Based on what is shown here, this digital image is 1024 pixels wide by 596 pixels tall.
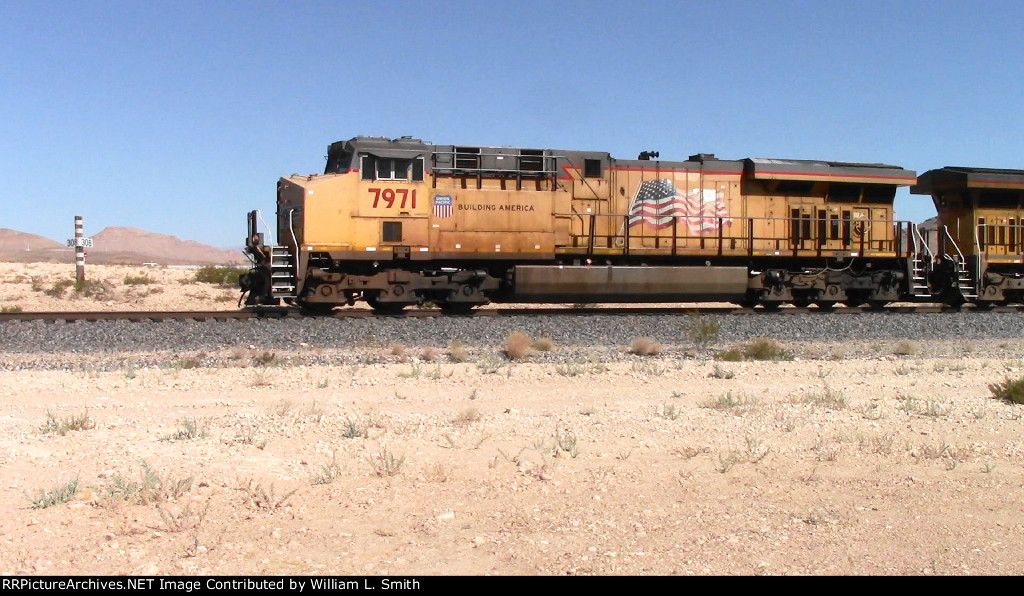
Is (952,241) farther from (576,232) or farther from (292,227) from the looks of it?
(292,227)

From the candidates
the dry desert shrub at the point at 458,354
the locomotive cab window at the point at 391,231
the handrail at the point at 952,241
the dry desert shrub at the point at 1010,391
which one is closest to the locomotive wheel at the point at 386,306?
the locomotive cab window at the point at 391,231

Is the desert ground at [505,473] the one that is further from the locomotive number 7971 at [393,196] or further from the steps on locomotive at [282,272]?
the locomotive number 7971 at [393,196]

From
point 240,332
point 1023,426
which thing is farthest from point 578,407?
point 240,332

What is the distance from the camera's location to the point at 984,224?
2103 cm

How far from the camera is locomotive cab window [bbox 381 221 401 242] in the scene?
1672cm

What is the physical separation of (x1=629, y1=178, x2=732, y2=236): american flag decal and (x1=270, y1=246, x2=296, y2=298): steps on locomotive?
7245mm

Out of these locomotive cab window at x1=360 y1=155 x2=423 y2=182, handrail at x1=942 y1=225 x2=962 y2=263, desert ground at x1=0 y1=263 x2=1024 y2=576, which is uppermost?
locomotive cab window at x1=360 y1=155 x2=423 y2=182

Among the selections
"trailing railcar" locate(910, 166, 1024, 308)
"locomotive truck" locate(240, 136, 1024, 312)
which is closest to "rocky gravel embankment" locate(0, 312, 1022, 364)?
"locomotive truck" locate(240, 136, 1024, 312)

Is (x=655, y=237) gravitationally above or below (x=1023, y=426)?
above

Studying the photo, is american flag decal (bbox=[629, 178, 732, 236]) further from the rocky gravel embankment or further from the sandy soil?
the sandy soil

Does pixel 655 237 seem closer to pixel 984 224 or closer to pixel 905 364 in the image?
pixel 905 364

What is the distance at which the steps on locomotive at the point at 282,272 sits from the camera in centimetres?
1591

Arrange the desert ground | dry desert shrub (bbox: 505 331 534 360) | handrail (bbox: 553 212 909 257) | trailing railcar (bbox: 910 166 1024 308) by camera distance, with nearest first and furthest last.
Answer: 1. the desert ground
2. dry desert shrub (bbox: 505 331 534 360)
3. handrail (bbox: 553 212 909 257)
4. trailing railcar (bbox: 910 166 1024 308)
